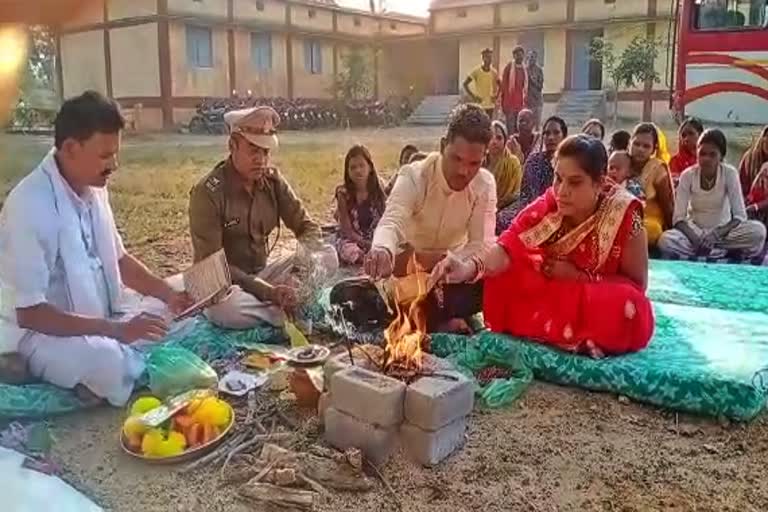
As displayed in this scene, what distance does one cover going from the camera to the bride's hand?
10.5ft

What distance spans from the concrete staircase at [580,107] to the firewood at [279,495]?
19.3 feet

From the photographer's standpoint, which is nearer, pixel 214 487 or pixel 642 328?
pixel 214 487

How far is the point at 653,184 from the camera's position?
573 centimetres

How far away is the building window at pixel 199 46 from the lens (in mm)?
4730

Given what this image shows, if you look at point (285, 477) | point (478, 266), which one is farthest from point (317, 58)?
point (285, 477)

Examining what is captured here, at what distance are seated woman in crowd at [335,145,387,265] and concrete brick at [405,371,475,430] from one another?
9.91 feet

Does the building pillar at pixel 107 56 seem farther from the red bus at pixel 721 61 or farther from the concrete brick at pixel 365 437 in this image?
the red bus at pixel 721 61

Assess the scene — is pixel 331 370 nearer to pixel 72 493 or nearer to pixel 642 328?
pixel 72 493

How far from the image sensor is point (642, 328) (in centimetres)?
326

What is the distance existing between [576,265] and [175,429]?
187cm

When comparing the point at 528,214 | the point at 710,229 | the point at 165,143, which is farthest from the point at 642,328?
the point at 165,143

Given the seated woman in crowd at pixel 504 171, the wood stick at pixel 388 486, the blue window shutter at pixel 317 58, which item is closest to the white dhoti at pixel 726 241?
the seated woman in crowd at pixel 504 171

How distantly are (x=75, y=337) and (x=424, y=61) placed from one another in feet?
14.6

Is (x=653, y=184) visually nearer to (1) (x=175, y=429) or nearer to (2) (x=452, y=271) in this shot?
→ (2) (x=452, y=271)
